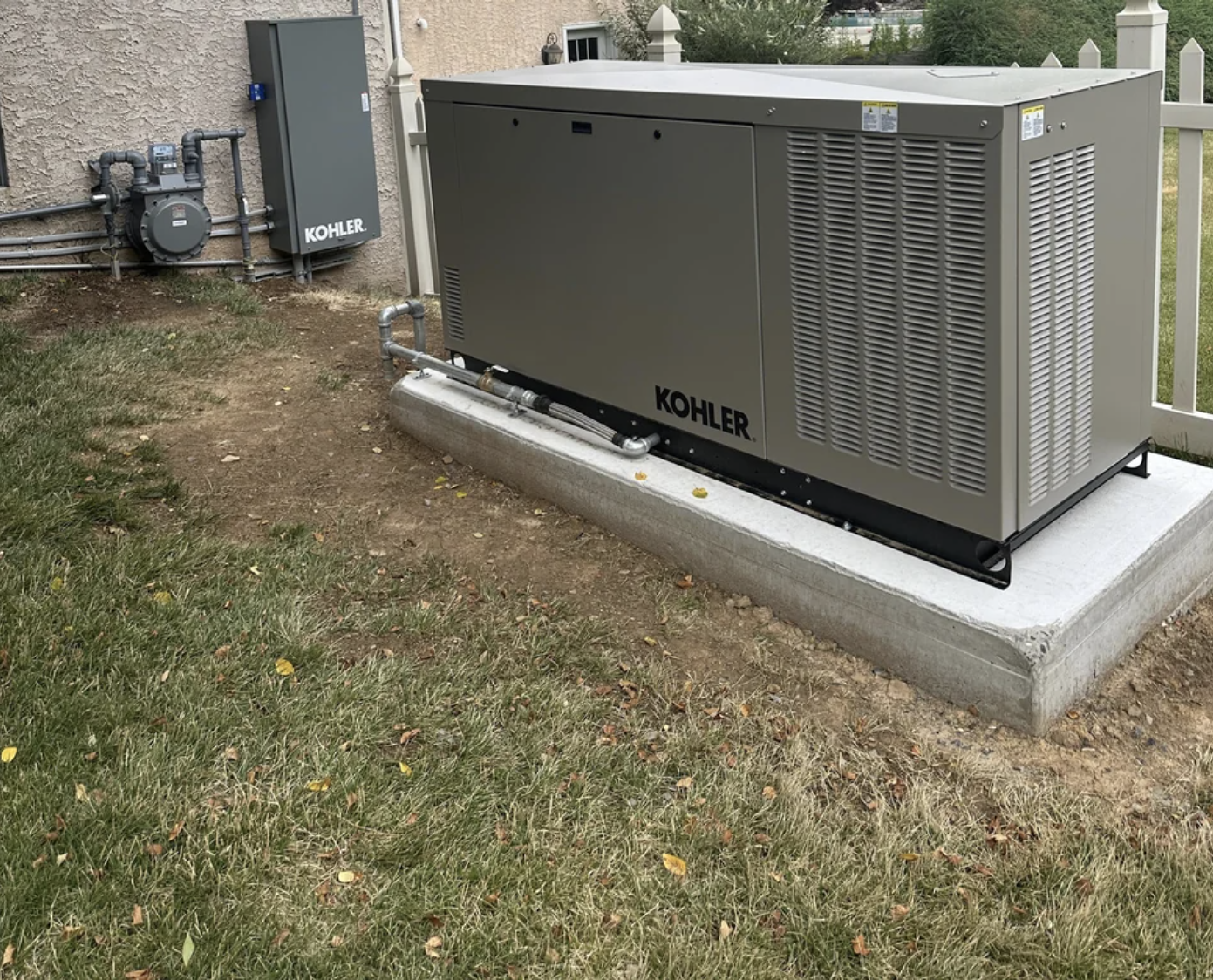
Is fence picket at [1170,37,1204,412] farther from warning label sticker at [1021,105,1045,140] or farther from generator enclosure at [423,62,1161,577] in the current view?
warning label sticker at [1021,105,1045,140]

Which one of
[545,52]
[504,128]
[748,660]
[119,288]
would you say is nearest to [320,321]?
[119,288]

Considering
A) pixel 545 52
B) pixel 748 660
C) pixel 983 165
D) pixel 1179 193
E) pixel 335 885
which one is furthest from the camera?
pixel 545 52

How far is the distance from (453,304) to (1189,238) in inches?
100

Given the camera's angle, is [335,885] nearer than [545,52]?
Yes

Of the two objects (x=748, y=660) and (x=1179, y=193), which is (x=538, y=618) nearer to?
(x=748, y=660)

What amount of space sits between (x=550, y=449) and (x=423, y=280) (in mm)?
3079

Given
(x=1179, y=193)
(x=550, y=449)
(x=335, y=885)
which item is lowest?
(x=335, y=885)

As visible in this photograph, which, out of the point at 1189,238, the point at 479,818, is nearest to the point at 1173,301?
the point at 1189,238

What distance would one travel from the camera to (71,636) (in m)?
3.69

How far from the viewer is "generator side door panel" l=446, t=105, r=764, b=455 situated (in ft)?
12.3

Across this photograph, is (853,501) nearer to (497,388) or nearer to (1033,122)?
(1033,122)

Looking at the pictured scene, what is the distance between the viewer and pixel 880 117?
3.21 meters

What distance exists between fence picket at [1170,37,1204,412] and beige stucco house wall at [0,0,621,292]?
18.3 feet

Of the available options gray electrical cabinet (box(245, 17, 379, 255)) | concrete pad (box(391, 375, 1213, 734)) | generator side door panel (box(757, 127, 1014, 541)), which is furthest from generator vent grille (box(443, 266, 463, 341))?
gray electrical cabinet (box(245, 17, 379, 255))
